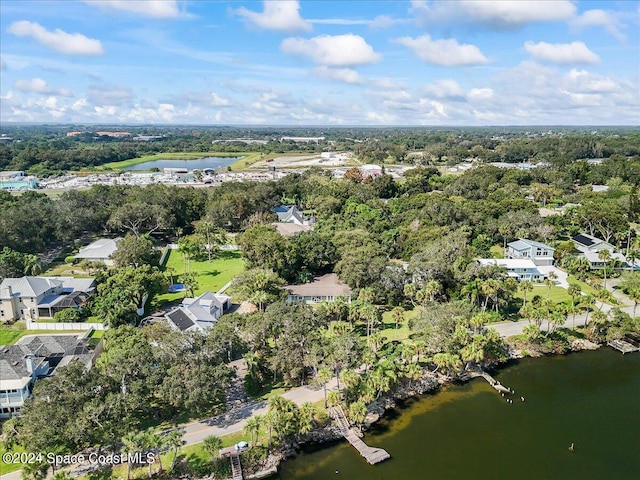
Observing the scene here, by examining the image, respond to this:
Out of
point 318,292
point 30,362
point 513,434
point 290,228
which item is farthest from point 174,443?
point 290,228

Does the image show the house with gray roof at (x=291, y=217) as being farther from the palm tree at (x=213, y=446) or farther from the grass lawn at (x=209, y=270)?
the palm tree at (x=213, y=446)

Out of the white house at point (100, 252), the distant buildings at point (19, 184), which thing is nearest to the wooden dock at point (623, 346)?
the white house at point (100, 252)

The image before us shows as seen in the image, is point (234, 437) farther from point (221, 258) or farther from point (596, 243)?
point (596, 243)

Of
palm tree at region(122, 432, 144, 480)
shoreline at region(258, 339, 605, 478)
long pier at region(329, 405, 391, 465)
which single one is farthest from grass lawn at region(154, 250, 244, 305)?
A: shoreline at region(258, 339, 605, 478)

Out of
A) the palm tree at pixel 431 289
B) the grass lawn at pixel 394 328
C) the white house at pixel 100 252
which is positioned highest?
the palm tree at pixel 431 289

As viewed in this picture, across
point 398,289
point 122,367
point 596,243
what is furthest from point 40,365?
point 596,243

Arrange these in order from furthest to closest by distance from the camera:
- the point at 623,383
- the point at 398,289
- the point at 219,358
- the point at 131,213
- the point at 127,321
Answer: the point at 131,213, the point at 398,289, the point at 127,321, the point at 623,383, the point at 219,358
